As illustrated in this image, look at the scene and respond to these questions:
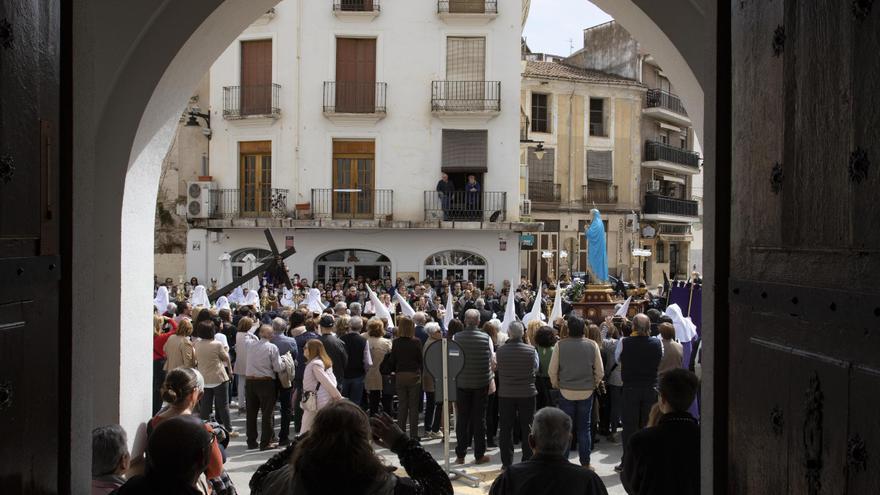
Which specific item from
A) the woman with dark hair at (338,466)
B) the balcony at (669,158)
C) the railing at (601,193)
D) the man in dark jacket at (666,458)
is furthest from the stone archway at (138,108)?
the balcony at (669,158)

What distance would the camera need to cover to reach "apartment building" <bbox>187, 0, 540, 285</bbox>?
25.1 metres

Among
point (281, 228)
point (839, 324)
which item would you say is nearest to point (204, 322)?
point (839, 324)

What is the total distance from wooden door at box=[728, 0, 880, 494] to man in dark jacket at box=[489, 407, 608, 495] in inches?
42.5

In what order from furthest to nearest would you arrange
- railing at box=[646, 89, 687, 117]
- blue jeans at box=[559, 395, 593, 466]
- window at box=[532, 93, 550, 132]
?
railing at box=[646, 89, 687, 117] → window at box=[532, 93, 550, 132] → blue jeans at box=[559, 395, 593, 466]

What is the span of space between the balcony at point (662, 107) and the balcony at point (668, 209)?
13.1ft

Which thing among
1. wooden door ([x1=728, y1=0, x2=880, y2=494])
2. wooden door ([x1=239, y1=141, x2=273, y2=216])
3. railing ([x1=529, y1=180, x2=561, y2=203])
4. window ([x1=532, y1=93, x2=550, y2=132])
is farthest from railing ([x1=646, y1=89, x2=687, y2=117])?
wooden door ([x1=728, y1=0, x2=880, y2=494])

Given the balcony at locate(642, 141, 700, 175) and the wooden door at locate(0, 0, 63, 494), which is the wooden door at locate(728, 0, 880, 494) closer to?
the wooden door at locate(0, 0, 63, 494)

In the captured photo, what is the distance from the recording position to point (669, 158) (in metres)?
40.7

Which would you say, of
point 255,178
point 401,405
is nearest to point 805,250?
point 401,405

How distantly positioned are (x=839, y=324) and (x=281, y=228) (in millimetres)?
23833

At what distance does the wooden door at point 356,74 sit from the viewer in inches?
990

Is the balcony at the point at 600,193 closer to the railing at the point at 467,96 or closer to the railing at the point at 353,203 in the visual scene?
the railing at the point at 467,96

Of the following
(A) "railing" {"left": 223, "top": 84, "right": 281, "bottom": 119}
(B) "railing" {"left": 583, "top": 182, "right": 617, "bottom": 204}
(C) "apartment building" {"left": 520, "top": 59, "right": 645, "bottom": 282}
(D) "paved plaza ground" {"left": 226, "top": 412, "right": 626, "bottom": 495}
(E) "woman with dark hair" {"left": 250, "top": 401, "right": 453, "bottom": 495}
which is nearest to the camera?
(E) "woman with dark hair" {"left": 250, "top": 401, "right": 453, "bottom": 495}

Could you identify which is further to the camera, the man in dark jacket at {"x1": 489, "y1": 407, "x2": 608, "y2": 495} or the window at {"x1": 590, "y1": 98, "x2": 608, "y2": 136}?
the window at {"x1": 590, "y1": 98, "x2": 608, "y2": 136}
